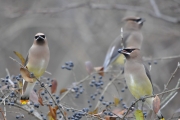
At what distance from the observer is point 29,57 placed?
3.88 metres

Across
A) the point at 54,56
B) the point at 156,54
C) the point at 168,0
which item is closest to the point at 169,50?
the point at 156,54

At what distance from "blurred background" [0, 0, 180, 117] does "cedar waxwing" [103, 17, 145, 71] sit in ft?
1.75

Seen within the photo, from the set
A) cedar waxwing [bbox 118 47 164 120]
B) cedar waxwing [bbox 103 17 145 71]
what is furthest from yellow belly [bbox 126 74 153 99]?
cedar waxwing [bbox 103 17 145 71]

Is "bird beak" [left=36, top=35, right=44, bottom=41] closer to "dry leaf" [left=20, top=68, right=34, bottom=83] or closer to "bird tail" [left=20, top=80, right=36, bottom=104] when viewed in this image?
"bird tail" [left=20, top=80, right=36, bottom=104]

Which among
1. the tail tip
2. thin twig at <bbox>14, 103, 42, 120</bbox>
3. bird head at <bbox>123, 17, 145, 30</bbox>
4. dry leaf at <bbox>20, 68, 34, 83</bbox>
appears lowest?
thin twig at <bbox>14, 103, 42, 120</bbox>

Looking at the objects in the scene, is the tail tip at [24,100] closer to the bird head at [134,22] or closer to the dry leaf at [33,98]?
the dry leaf at [33,98]

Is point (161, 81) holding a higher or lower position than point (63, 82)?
lower

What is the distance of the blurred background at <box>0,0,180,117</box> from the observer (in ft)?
22.8

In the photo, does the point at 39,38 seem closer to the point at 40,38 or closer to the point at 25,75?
the point at 40,38

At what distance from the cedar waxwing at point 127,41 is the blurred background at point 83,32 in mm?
534

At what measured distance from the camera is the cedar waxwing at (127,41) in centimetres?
607

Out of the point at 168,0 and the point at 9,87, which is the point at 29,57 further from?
the point at 168,0

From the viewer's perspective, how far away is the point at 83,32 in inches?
295

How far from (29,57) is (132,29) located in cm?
271
